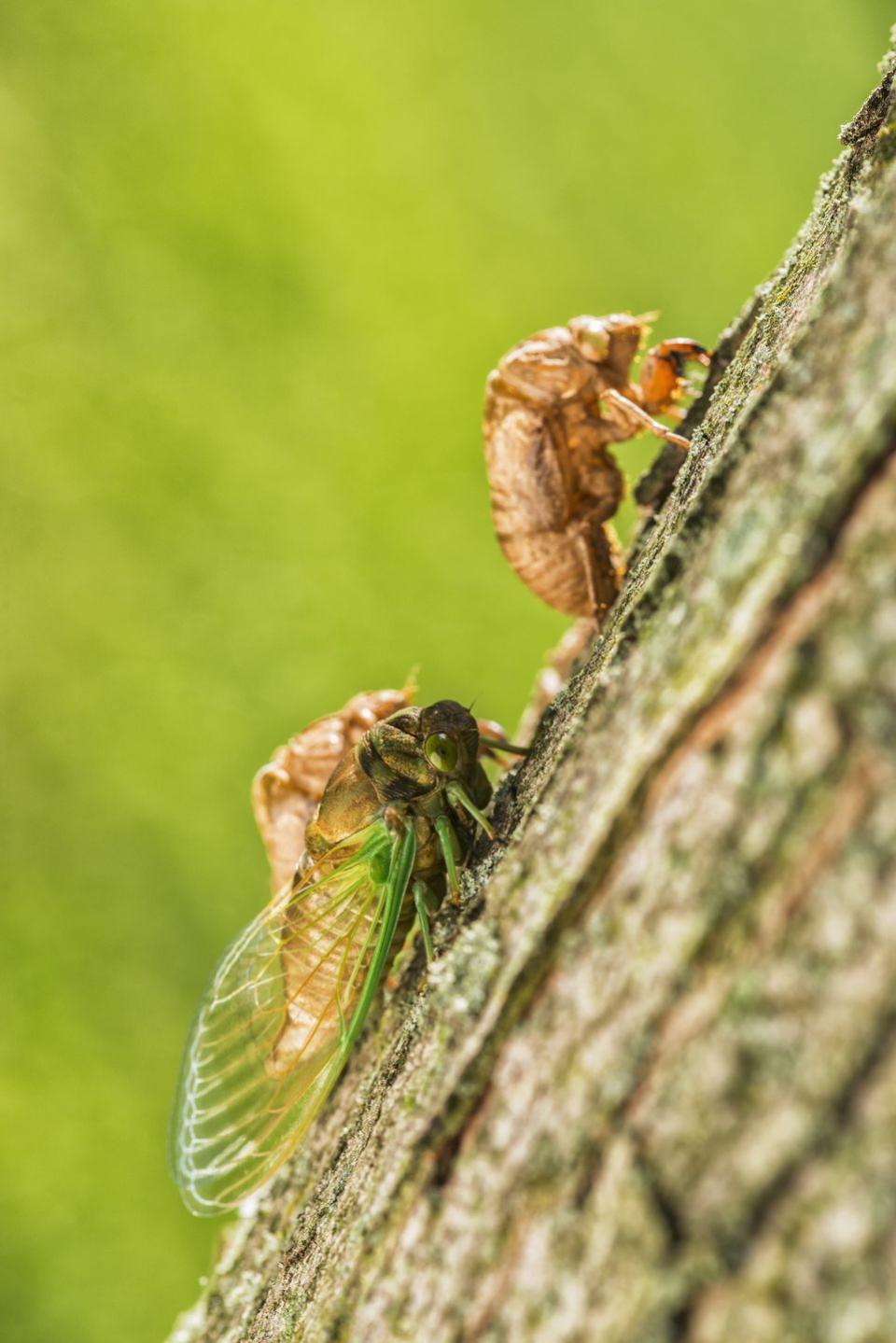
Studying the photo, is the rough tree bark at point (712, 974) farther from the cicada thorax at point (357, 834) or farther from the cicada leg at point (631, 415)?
the cicada leg at point (631, 415)

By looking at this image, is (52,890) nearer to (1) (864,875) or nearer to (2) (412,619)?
(2) (412,619)

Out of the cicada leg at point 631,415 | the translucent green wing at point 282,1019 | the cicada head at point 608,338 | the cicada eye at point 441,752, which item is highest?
the cicada head at point 608,338

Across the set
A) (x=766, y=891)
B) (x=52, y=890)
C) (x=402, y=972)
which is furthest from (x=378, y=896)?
(x=52, y=890)

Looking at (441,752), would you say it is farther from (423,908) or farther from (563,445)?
(563,445)

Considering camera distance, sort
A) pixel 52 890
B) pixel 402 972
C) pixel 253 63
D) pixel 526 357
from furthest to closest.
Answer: pixel 253 63 → pixel 52 890 → pixel 526 357 → pixel 402 972

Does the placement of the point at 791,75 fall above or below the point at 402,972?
above

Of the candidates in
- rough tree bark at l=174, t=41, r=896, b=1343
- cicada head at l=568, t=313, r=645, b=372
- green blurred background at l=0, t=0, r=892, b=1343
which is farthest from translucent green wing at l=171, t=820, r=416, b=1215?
green blurred background at l=0, t=0, r=892, b=1343

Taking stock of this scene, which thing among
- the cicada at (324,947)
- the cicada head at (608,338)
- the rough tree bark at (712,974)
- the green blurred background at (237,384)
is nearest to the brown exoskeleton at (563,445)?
the cicada head at (608,338)
